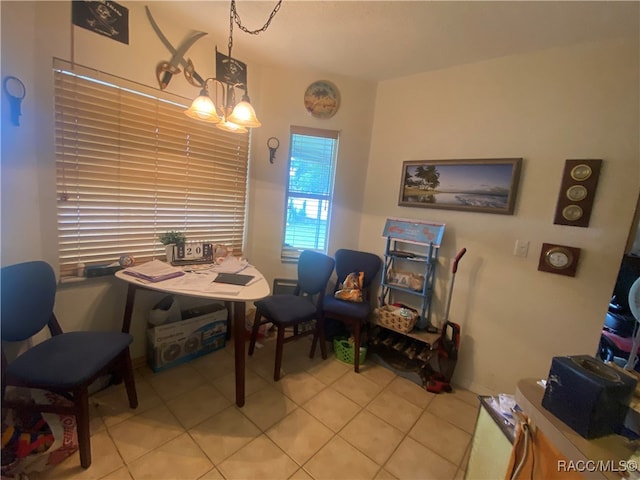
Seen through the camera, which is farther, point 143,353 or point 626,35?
point 143,353

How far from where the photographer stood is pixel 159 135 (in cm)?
198

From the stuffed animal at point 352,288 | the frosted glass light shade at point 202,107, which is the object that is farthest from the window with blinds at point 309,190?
the frosted glass light shade at point 202,107

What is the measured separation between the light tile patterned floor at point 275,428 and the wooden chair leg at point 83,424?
0.07 metres

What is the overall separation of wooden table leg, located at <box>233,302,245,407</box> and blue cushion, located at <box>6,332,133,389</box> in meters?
0.60

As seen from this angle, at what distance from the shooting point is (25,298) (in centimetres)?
137

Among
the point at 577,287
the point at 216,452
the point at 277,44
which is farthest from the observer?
the point at 277,44

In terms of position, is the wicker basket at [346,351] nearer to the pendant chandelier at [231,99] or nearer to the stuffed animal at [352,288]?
the stuffed animal at [352,288]

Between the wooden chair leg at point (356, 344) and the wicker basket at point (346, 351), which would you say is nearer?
the wooden chair leg at point (356, 344)

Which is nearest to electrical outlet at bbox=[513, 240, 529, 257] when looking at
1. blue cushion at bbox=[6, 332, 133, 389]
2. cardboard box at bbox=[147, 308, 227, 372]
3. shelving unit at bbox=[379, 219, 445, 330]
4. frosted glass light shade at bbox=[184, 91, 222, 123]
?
shelving unit at bbox=[379, 219, 445, 330]

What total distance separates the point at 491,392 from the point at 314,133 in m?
2.65

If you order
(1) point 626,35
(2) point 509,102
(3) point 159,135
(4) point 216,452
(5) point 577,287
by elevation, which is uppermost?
(1) point 626,35

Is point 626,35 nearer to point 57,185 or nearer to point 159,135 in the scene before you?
point 159,135

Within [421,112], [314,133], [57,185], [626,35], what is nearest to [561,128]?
[626,35]

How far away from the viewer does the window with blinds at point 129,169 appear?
5.41 ft
